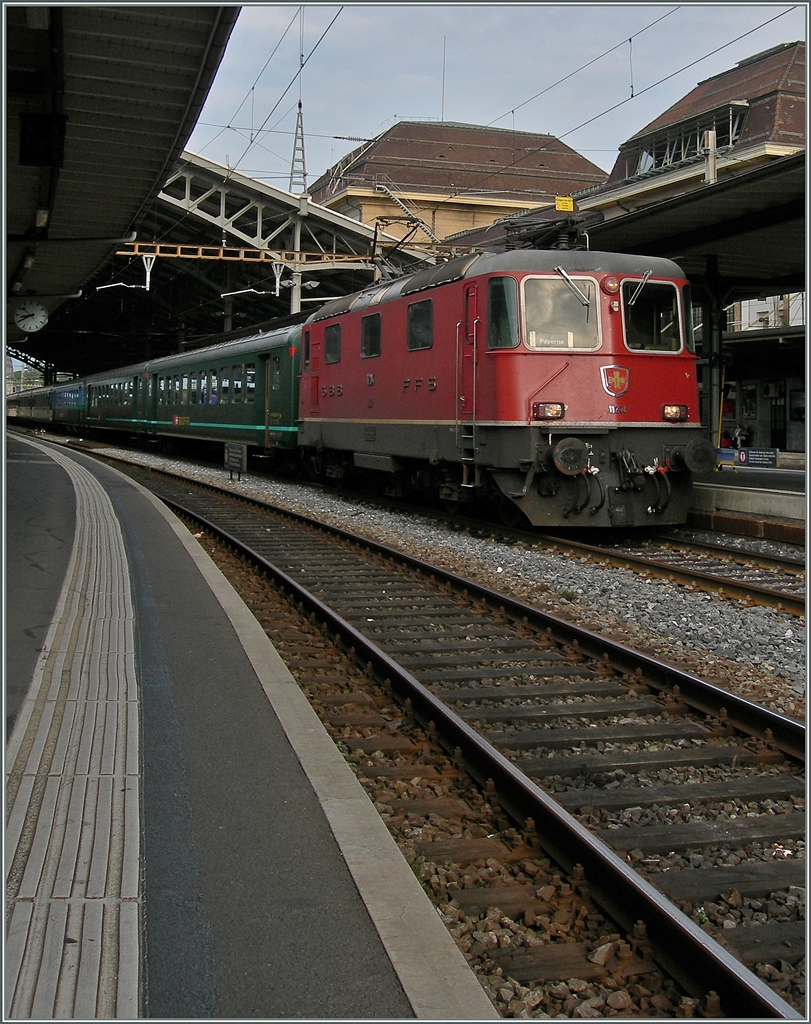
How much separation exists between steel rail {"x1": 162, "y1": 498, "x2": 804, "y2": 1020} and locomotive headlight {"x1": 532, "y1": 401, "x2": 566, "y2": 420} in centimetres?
572

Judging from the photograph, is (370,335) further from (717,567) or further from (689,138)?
(689,138)

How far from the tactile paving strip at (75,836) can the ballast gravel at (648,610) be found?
351 centimetres

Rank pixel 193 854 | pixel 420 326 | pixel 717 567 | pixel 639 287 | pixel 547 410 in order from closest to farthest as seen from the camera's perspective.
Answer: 1. pixel 193 854
2. pixel 717 567
3. pixel 547 410
4. pixel 639 287
5. pixel 420 326

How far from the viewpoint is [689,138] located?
4134cm

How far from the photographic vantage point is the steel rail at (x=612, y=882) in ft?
9.21

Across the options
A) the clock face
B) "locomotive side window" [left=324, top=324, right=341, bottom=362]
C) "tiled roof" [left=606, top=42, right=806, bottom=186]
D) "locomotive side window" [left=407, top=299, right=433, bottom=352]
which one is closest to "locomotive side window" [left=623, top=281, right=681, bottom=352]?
"locomotive side window" [left=407, top=299, right=433, bottom=352]

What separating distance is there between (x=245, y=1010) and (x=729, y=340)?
25.0m

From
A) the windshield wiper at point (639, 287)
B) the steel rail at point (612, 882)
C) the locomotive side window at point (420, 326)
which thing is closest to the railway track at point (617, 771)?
the steel rail at point (612, 882)

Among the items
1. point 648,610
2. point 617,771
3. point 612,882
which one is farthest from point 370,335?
point 612,882

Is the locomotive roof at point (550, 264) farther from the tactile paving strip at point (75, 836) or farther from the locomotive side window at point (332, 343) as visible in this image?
the tactile paving strip at point (75, 836)

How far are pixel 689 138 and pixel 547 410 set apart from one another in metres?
34.7

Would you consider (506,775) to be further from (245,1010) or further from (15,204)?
(15,204)

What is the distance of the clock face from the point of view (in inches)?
955

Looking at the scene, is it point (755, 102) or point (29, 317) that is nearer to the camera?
point (29, 317)
